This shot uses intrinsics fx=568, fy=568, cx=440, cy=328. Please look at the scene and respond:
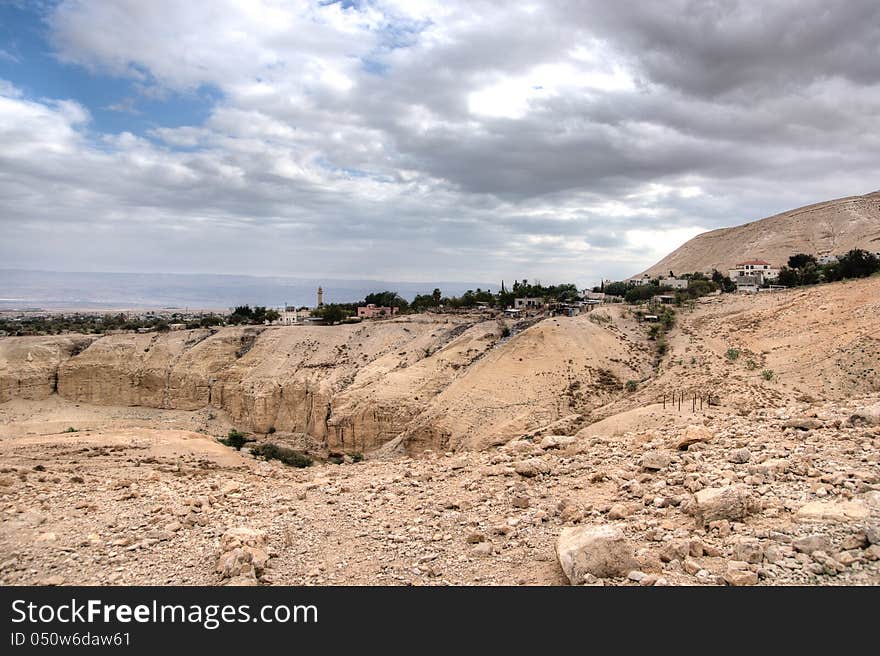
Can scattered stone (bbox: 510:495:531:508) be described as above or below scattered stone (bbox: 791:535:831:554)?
below

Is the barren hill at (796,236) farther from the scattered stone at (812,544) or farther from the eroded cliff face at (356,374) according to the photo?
the scattered stone at (812,544)

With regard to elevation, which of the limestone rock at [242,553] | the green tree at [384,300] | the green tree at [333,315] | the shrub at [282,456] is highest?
the green tree at [384,300]

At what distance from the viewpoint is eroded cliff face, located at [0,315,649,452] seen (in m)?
22.6

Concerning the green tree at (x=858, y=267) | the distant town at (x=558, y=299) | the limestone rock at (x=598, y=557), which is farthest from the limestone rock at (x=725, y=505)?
the green tree at (x=858, y=267)

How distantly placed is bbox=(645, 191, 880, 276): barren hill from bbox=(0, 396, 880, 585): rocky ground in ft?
232

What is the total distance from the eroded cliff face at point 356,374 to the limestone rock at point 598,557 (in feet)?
44.2

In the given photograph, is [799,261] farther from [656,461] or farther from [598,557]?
[598,557]

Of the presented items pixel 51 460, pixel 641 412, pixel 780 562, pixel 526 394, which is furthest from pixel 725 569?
pixel 526 394

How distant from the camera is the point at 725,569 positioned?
571 centimetres

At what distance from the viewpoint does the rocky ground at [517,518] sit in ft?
20.0

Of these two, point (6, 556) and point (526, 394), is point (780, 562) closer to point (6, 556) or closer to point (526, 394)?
point (6, 556)

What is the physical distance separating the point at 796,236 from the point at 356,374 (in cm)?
7578

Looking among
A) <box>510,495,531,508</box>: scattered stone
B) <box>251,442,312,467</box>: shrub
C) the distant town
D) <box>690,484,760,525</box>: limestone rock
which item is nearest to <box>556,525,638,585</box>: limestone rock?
<box>690,484,760,525</box>: limestone rock

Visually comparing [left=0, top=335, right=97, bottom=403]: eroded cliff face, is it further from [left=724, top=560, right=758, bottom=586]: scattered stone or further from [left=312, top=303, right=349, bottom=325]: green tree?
[left=724, top=560, right=758, bottom=586]: scattered stone
